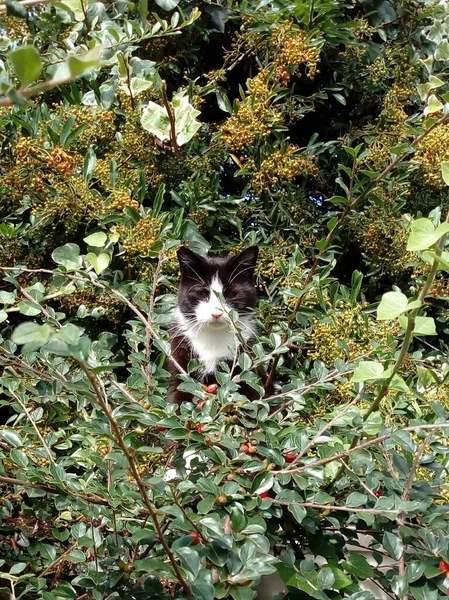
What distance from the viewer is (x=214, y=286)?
222 cm

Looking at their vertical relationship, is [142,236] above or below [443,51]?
below

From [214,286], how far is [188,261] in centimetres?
12

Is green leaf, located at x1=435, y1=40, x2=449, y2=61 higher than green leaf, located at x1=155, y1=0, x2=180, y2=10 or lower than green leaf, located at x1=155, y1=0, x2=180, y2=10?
lower

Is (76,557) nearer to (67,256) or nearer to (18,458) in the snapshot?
(18,458)

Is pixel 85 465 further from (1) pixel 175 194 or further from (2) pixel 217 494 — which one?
(1) pixel 175 194

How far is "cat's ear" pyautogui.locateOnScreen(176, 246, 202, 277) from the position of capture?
2.14m

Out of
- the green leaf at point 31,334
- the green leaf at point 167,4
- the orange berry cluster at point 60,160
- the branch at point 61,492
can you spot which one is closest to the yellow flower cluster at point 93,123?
the orange berry cluster at point 60,160

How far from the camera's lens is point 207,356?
222 cm

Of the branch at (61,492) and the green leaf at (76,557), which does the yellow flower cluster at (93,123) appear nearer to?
the branch at (61,492)

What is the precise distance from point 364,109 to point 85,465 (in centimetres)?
193

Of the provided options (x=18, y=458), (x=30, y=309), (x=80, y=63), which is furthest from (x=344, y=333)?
(x=80, y=63)

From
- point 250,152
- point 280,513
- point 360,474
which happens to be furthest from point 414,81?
point 280,513

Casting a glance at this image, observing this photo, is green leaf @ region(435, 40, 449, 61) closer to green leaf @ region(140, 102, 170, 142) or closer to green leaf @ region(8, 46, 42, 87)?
green leaf @ region(140, 102, 170, 142)

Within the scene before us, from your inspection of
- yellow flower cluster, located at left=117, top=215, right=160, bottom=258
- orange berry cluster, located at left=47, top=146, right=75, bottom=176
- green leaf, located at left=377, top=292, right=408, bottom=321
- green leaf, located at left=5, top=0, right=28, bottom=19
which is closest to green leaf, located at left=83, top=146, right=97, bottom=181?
orange berry cluster, located at left=47, top=146, right=75, bottom=176
